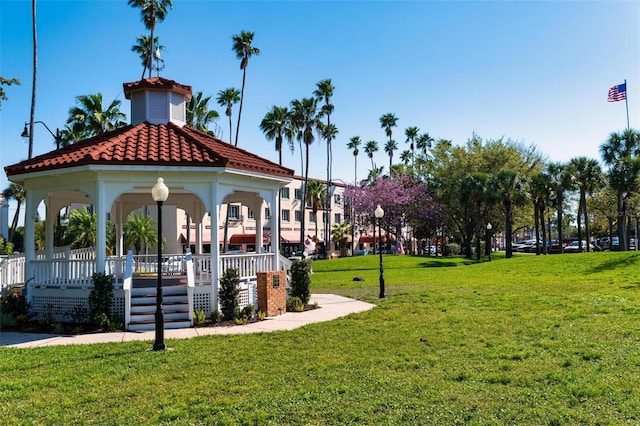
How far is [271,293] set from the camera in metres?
13.7

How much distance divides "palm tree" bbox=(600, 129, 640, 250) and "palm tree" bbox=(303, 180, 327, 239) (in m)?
34.0

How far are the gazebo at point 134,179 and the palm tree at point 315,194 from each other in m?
49.0

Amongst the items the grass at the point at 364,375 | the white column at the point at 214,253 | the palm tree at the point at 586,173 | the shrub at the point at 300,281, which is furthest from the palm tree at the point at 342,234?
the grass at the point at 364,375

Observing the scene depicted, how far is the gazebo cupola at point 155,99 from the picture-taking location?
1519 cm

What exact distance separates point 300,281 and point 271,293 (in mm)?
1834

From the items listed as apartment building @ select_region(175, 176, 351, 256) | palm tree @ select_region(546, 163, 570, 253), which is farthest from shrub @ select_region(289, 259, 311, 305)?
palm tree @ select_region(546, 163, 570, 253)

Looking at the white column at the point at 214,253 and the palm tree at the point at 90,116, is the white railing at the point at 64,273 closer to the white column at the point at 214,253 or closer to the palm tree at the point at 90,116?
the white column at the point at 214,253

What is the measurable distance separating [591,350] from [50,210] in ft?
51.5

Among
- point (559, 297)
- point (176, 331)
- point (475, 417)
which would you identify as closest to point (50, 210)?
point (176, 331)

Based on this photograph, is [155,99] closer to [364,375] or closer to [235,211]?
[364,375]

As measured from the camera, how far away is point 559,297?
15727 millimetres

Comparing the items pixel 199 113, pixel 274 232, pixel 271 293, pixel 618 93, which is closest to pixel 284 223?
pixel 199 113

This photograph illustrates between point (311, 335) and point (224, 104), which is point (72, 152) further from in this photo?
point (224, 104)

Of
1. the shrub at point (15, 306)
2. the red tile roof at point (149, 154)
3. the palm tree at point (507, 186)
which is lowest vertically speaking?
the shrub at point (15, 306)
